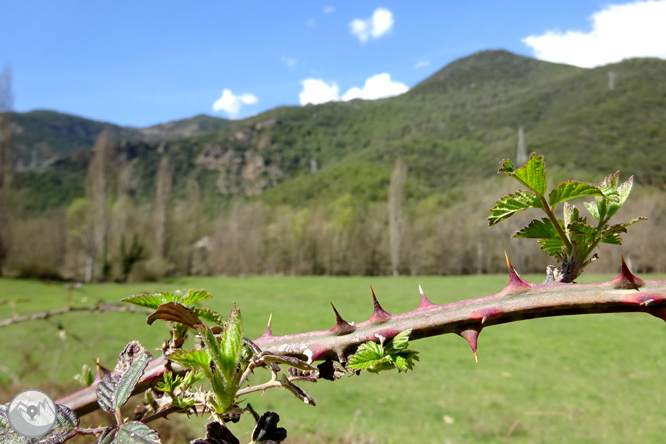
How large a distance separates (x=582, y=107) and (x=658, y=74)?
7.84 meters

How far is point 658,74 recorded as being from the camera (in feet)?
133

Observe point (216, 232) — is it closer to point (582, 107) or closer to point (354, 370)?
point (582, 107)

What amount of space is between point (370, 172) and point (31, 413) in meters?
48.8

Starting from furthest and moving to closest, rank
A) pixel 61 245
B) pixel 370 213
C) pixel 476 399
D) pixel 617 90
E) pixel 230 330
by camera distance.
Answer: pixel 617 90
pixel 370 213
pixel 61 245
pixel 476 399
pixel 230 330

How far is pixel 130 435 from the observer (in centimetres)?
29

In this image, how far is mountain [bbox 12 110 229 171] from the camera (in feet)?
198

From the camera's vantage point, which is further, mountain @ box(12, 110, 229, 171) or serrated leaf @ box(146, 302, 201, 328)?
mountain @ box(12, 110, 229, 171)

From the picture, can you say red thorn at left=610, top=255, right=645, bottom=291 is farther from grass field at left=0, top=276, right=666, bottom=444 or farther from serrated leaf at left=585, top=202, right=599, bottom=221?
grass field at left=0, top=276, right=666, bottom=444

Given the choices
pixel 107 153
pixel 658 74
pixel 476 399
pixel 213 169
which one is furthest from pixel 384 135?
pixel 476 399

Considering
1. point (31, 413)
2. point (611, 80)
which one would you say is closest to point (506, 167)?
point (31, 413)

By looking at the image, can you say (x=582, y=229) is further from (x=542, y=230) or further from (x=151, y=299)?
(x=151, y=299)

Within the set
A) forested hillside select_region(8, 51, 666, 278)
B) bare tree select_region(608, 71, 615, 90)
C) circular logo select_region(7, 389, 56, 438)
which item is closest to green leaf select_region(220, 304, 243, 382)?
circular logo select_region(7, 389, 56, 438)

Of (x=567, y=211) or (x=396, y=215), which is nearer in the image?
(x=567, y=211)

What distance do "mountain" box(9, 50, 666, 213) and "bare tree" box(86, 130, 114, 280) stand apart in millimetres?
14203
